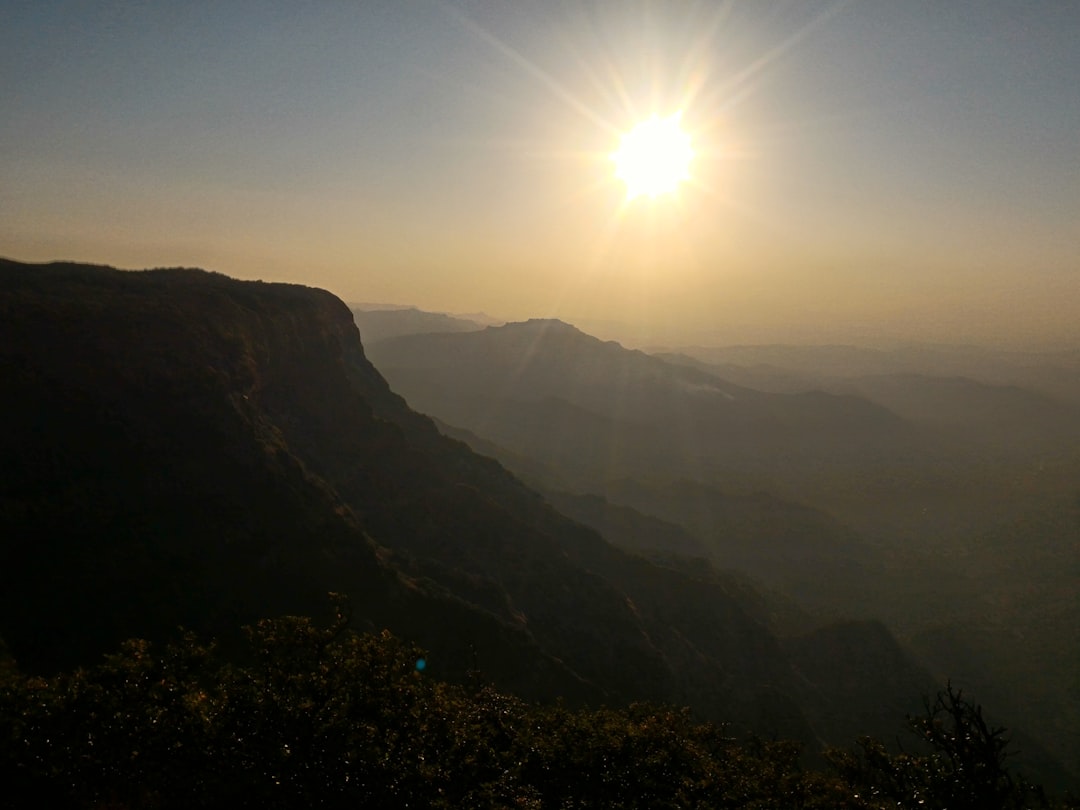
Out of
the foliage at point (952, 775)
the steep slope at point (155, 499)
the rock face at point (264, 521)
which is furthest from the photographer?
the rock face at point (264, 521)

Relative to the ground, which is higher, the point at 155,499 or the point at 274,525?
the point at 155,499

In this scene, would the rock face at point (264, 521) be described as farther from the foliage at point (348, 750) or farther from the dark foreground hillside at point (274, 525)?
the foliage at point (348, 750)

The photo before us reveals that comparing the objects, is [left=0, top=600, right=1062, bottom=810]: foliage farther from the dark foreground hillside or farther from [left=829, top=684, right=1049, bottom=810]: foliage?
the dark foreground hillside

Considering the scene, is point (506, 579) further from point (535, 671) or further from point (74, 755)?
point (74, 755)

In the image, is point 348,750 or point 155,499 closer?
point 348,750

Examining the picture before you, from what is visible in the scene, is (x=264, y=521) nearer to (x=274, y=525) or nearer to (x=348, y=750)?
(x=274, y=525)

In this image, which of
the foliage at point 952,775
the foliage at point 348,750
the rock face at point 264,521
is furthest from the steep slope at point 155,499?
the foliage at point 952,775

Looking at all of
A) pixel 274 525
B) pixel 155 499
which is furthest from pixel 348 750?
pixel 155 499
